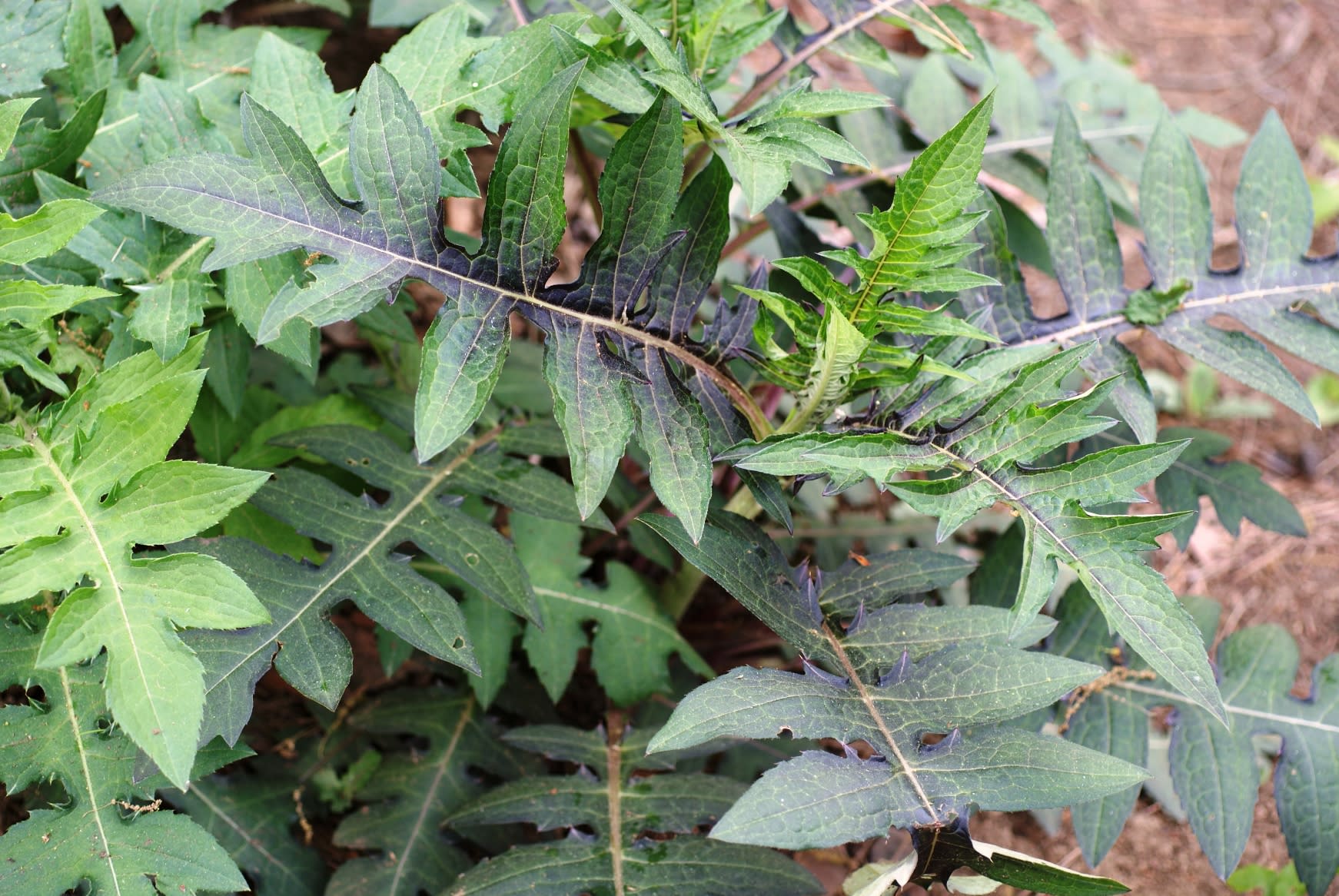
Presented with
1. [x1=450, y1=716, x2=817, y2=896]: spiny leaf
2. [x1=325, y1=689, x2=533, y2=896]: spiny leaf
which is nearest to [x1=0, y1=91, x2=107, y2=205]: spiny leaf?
[x1=325, y1=689, x2=533, y2=896]: spiny leaf

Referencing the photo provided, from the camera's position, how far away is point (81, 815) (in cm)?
127

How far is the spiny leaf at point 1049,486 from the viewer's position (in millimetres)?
1186

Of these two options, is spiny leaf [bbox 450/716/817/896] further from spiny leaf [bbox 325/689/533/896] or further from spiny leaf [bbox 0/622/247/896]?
spiny leaf [bbox 0/622/247/896]

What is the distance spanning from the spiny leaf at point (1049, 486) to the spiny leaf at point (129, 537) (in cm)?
66

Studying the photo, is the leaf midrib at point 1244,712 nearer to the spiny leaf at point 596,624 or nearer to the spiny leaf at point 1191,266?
the spiny leaf at point 1191,266

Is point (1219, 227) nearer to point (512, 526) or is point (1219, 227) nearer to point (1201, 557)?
point (1201, 557)

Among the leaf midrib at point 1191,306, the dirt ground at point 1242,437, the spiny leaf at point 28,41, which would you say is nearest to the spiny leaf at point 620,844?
the dirt ground at point 1242,437

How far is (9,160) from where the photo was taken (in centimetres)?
146

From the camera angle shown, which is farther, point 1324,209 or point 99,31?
point 1324,209

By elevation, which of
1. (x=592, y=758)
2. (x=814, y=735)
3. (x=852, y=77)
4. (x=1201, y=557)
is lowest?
(x=1201, y=557)

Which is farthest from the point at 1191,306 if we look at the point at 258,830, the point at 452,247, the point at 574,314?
the point at 258,830

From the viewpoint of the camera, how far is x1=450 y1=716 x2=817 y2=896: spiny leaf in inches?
56.9

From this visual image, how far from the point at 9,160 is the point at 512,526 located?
98 cm

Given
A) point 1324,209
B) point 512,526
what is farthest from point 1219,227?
point 512,526
